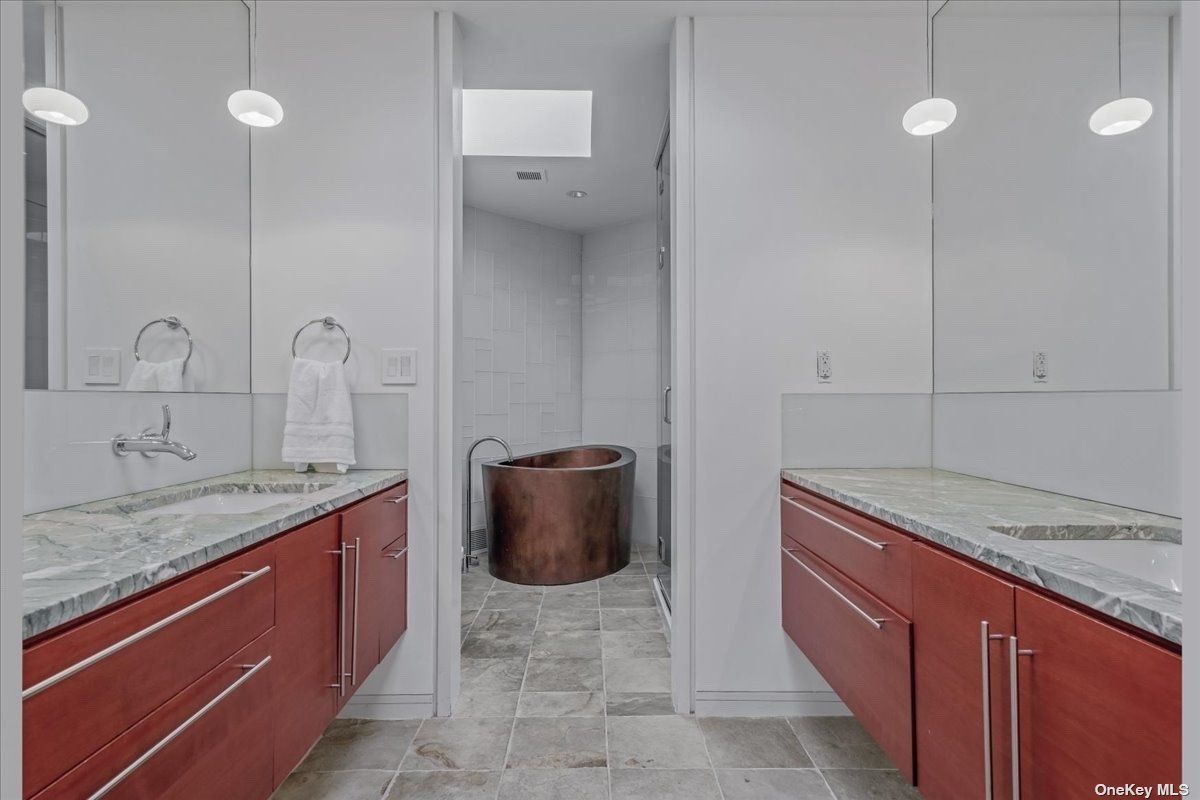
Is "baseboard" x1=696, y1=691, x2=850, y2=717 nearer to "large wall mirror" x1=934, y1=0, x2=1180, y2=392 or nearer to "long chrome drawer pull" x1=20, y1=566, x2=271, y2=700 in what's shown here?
"large wall mirror" x1=934, y1=0, x2=1180, y2=392

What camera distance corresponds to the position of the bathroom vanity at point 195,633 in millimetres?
713

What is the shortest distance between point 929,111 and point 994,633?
1.73 metres

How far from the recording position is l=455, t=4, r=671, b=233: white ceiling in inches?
75.3

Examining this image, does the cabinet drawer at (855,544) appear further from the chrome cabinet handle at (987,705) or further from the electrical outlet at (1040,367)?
the electrical outlet at (1040,367)

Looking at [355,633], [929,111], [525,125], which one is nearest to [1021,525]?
[929,111]

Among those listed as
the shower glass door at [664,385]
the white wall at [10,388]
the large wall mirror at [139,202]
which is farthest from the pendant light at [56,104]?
the shower glass door at [664,385]

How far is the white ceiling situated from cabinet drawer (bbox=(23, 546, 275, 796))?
75.3 inches

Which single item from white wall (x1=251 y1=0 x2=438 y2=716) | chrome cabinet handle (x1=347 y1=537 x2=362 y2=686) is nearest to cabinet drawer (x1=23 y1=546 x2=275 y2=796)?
chrome cabinet handle (x1=347 y1=537 x2=362 y2=686)

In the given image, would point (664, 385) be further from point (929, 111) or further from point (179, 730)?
point (179, 730)

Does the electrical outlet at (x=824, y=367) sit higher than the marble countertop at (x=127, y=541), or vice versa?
the electrical outlet at (x=824, y=367)

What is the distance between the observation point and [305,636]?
1.27 metres

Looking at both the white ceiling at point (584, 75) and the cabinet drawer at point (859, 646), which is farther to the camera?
the white ceiling at point (584, 75)

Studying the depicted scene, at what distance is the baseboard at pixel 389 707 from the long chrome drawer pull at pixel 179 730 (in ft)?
2.77

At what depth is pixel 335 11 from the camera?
188 centimetres
